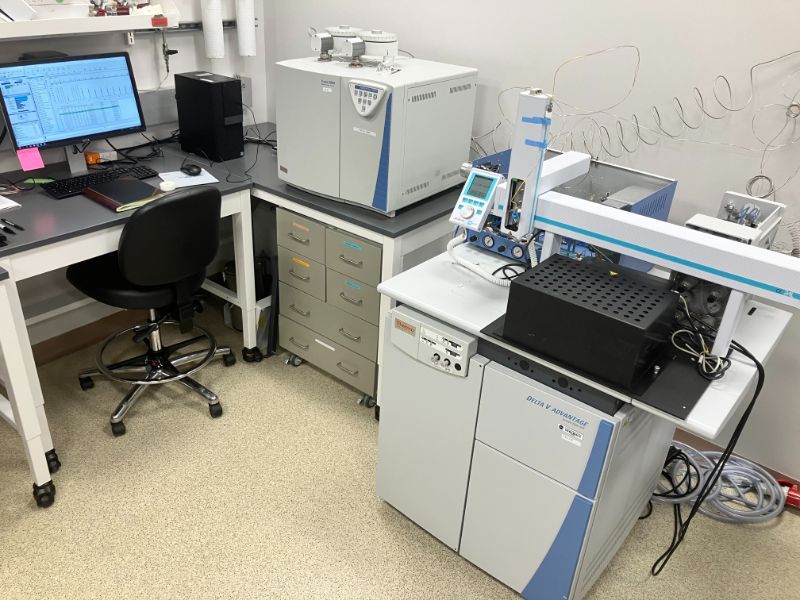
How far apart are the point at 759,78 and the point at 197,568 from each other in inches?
Result: 91.5

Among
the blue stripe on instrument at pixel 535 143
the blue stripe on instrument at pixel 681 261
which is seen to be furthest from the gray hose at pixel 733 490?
the blue stripe on instrument at pixel 535 143

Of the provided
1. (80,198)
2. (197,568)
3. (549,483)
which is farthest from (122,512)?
(549,483)

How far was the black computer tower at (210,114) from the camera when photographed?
2.65 meters

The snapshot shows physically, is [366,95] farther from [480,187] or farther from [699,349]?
[699,349]

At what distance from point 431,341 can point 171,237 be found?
40.1 inches

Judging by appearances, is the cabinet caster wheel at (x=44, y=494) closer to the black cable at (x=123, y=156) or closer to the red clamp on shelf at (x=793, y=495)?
the black cable at (x=123, y=156)

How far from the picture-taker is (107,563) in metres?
1.99

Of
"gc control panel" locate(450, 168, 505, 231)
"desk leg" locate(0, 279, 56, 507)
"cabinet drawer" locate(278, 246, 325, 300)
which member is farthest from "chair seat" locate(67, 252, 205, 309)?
"gc control panel" locate(450, 168, 505, 231)

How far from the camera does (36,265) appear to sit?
2.04 m

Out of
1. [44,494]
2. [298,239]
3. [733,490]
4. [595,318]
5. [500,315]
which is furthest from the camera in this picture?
[298,239]

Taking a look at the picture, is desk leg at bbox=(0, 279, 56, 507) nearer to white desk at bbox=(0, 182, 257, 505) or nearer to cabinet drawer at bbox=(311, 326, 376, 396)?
white desk at bbox=(0, 182, 257, 505)

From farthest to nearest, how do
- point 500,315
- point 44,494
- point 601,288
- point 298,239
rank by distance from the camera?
point 298,239 → point 44,494 → point 500,315 → point 601,288

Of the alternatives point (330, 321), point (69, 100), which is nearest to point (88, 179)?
point (69, 100)

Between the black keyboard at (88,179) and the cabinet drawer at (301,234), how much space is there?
1.72 ft
